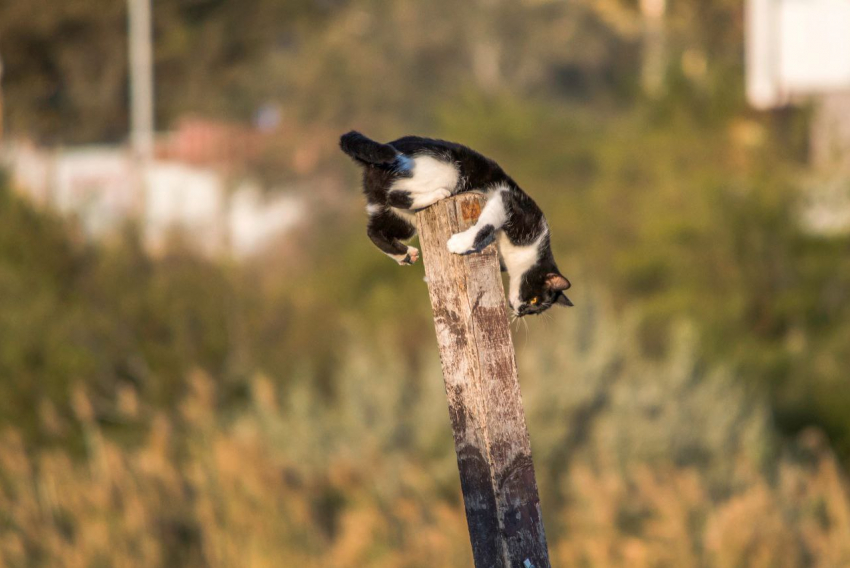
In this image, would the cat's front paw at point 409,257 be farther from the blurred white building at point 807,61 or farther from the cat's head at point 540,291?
the blurred white building at point 807,61

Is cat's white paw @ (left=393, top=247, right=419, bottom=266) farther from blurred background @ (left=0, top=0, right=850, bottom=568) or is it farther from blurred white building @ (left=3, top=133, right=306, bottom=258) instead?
blurred white building @ (left=3, top=133, right=306, bottom=258)

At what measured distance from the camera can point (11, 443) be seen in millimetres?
7543

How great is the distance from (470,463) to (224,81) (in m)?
34.8

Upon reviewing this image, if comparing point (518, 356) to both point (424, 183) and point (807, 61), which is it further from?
point (807, 61)

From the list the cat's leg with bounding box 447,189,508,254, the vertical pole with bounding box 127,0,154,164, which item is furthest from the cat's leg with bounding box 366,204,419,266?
the vertical pole with bounding box 127,0,154,164

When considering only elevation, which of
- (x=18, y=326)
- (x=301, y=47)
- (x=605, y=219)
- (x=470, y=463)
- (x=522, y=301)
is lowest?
(x=470, y=463)

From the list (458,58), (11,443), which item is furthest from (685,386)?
(458,58)

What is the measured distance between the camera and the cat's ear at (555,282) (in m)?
2.74

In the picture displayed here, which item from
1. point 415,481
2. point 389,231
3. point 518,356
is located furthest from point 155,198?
point 389,231

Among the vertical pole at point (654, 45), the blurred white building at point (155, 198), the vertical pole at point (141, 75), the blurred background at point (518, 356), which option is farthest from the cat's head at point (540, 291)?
the vertical pole at point (141, 75)

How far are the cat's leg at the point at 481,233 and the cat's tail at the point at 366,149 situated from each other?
212 millimetres

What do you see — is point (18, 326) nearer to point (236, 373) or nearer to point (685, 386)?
point (236, 373)

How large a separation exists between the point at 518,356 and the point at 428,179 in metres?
6.47

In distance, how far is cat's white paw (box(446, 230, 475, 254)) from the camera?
2.18 meters
